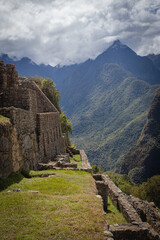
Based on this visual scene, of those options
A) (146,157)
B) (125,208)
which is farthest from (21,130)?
(146,157)

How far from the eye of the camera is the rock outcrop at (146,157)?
3535 inches

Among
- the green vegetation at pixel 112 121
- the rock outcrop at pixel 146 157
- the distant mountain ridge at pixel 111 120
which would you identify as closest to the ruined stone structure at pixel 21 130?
the rock outcrop at pixel 146 157

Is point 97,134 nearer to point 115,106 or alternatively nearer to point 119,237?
point 115,106

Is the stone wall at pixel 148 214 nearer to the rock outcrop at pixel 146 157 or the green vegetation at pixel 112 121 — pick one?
the rock outcrop at pixel 146 157

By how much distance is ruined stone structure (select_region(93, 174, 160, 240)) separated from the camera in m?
7.01

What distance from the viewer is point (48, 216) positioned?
18.0ft

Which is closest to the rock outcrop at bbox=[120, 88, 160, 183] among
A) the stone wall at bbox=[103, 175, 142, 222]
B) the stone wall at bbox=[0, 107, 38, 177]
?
the stone wall at bbox=[103, 175, 142, 222]

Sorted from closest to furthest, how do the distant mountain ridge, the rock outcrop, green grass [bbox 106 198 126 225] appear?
green grass [bbox 106 198 126 225], the rock outcrop, the distant mountain ridge

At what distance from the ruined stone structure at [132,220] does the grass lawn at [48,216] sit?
2.21 feet

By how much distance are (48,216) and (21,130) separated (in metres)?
6.28

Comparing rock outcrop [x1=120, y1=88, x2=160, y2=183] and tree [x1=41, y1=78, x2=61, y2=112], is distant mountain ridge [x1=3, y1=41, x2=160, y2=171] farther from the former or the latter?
tree [x1=41, y1=78, x2=61, y2=112]

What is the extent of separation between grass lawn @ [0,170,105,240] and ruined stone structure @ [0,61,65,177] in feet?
5.00

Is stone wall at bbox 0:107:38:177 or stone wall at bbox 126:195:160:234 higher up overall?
stone wall at bbox 0:107:38:177

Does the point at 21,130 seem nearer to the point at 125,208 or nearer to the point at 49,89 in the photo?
the point at 125,208
